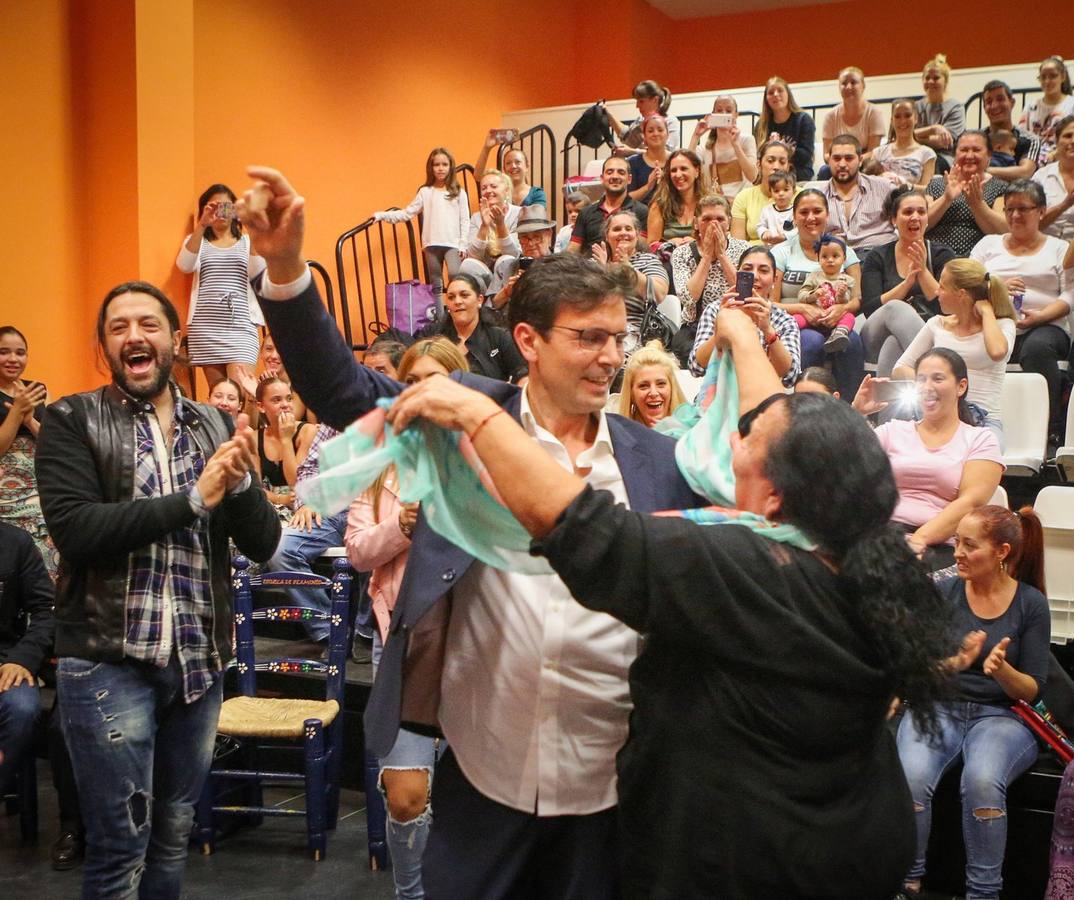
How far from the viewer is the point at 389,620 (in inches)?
108

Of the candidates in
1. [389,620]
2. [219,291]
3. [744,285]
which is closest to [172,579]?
[389,620]

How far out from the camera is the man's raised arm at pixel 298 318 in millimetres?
1655

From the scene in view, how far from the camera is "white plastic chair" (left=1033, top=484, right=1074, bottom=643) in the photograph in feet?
14.7

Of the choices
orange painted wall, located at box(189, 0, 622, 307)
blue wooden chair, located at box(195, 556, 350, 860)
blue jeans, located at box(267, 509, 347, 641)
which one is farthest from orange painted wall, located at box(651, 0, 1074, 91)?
blue wooden chair, located at box(195, 556, 350, 860)

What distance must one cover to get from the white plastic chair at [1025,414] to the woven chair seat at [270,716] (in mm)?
3276

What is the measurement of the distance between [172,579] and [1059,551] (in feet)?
11.2

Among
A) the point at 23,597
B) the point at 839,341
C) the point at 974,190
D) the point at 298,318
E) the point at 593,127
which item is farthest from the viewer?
the point at 593,127

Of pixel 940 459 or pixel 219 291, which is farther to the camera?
pixel 219 291

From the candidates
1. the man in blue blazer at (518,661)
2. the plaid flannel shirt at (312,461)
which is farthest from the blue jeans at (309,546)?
the man in blue blazer at (518,661)

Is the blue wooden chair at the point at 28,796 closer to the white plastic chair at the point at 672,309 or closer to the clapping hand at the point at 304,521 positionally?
the clapping hand at the point at 304,521

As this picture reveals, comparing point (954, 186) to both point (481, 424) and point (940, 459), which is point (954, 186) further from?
point (481, 424)

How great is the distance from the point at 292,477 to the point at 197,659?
133 inches

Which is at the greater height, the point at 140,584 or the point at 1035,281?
the point at 1035,281

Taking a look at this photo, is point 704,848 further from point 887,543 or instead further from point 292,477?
point 292,477
